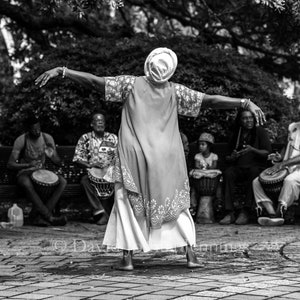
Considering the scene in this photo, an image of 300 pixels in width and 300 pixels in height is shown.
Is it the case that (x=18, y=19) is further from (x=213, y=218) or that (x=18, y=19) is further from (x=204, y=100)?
(x=204, y=100)

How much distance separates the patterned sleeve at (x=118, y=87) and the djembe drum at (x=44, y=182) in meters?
4.03

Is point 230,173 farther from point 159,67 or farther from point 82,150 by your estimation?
point 159,67

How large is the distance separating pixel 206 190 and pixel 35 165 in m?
2.24

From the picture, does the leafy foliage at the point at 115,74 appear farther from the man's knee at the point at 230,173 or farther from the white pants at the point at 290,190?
the white pants at the point at 290,190

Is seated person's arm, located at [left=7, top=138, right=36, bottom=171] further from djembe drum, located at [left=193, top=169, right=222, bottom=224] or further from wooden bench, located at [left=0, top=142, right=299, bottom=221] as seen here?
djembe drum, located at [left=193, top=169, right=222, bottom=224]

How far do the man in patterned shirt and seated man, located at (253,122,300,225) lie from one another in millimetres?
3700

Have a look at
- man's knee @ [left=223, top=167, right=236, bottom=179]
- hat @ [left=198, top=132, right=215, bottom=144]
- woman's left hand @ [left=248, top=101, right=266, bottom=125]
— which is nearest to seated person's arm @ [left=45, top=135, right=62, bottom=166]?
hat @ [left=198, top=132, right=215, bottom=144]

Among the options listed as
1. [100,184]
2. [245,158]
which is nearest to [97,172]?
[100,184]

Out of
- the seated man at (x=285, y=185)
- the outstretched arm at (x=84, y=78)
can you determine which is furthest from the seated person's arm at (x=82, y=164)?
the outstretched arm at (x=84, y=78)

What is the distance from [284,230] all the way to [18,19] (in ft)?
20.4

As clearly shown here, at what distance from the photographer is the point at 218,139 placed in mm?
12898

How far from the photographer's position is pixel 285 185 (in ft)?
36.0

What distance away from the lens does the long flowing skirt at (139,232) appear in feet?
23.8

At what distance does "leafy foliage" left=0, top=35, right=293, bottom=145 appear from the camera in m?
12.8
